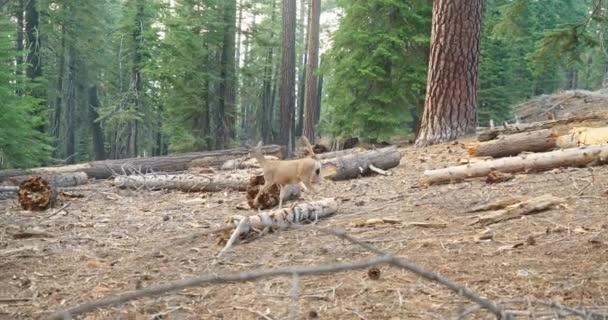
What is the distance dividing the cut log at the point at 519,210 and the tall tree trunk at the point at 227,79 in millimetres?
19385

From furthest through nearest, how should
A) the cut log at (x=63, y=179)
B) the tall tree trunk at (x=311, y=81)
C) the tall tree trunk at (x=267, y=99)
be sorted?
the tall tree trunk at (x=267, y=99), the tall tree trunk at (x=311, y=81), the cut log at (x=63, y=179)

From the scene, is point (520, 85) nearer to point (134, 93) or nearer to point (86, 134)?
point (134, 93)

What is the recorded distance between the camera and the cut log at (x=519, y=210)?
4438mm

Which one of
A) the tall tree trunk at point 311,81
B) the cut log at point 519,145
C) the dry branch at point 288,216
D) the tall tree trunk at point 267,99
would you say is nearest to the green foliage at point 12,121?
the dry branch at point 288,216

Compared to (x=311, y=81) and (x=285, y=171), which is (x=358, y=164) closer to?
(x=285, y=171)

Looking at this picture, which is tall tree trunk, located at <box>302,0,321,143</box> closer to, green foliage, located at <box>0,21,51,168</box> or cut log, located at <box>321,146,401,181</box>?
green foliage, located at <box>0,21,51,168</box>

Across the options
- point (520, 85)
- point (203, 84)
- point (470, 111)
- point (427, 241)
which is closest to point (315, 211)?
point (427, 241)

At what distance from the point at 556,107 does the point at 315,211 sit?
1600cm

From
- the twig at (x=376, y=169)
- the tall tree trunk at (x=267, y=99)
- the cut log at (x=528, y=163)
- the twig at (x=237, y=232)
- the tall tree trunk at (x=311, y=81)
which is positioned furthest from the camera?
the tall tree trunk at (x=267, y=99)

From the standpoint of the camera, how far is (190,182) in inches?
339

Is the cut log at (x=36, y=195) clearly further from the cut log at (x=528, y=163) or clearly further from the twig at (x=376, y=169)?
the cut log at (x=528, y=163)

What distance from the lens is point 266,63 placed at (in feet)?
140

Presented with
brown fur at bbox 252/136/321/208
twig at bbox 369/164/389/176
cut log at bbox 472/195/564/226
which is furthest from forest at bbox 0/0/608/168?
brown fur at bbox 252/136/321/208

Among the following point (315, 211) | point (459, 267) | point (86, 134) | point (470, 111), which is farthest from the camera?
point (86, 134)
